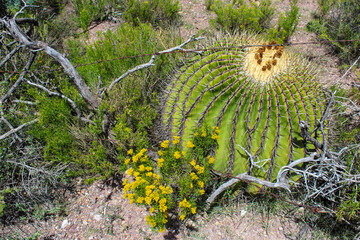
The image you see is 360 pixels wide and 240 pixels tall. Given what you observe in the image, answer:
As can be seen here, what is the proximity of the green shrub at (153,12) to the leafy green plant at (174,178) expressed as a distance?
11.2ft

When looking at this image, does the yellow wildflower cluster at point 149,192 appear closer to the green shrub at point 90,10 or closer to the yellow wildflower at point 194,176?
the yellow wildflower at point 194,176

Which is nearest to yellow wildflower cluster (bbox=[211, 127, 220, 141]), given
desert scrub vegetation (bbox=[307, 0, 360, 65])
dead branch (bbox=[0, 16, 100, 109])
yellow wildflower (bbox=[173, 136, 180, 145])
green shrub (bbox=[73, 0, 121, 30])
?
yellow wildflower (bbox=[173, 136, 180, 145])

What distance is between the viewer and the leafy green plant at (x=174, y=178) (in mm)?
2439

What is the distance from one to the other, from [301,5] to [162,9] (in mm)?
3186

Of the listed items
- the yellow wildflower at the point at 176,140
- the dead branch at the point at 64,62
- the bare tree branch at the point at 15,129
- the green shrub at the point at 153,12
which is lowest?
the yellow wildflower at the point at 176,140

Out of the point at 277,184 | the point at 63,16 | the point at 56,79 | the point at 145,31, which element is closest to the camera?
the point at 277,184

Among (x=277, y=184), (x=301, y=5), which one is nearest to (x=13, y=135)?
(x=277, y=184)

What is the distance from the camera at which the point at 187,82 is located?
8.92 feet

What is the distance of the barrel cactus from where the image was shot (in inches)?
98.4

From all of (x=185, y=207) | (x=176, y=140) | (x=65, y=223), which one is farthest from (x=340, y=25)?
(x=65, y=223)

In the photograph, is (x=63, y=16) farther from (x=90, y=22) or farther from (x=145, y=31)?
(x=145, y=31)

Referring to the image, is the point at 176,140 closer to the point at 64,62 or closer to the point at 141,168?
the point at 141,168

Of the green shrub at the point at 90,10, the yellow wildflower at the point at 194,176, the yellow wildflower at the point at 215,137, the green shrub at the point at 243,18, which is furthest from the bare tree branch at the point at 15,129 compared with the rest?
the green shrub at the point at 243,18

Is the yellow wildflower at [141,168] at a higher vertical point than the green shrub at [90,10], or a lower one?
lower
